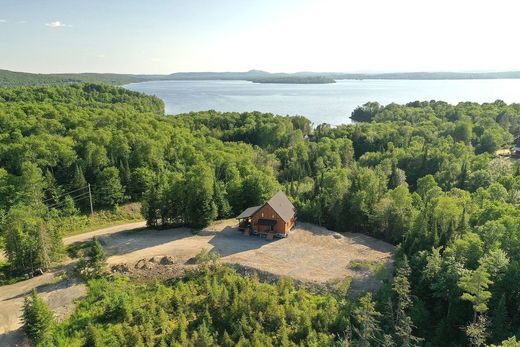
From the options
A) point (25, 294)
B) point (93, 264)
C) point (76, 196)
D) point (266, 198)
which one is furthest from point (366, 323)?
point (76, 196)

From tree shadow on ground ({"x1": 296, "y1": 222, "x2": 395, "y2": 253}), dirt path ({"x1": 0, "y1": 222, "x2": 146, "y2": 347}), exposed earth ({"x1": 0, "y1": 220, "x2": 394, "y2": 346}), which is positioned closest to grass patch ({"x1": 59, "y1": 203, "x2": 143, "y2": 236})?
exposed earth ({"x1": 0, "y1": 220, "x2": 394, "y2": 346})

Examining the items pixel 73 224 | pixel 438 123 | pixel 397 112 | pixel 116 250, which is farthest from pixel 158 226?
pixel 397 112

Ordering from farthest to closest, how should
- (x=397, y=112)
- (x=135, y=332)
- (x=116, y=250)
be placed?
(x=397, y=112) → (x=116, y=250) → (x=135, y=332)

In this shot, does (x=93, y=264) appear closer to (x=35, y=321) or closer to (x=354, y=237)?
(x=35, y=321)

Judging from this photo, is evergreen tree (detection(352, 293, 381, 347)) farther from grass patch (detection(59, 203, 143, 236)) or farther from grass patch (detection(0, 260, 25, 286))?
grass patch (detection(59, 203, 143, 236))

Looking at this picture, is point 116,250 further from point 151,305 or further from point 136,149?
point 136,149
